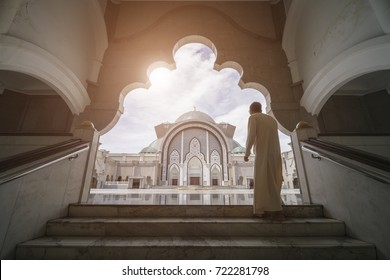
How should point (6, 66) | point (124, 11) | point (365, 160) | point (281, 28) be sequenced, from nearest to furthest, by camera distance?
point (365, 160)
point (6, 66)
point (281, 28)
point (124, 11)

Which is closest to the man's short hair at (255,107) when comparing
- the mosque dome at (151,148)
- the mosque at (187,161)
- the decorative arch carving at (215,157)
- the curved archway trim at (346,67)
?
the curved archway trim at (346,67)

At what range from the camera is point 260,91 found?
397 centimetres

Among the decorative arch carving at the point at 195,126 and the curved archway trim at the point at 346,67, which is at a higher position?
the decorative arch carving at the point at 195,126

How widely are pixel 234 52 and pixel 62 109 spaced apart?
4755 millimetres

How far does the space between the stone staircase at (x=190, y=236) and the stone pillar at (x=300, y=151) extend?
0.47 m

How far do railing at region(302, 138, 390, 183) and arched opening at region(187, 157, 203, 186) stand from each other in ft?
61.0

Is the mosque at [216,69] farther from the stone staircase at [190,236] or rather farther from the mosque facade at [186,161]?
the mosque facade at [186,161]

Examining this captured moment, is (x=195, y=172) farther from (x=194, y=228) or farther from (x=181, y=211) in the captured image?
(x=194, y=228)

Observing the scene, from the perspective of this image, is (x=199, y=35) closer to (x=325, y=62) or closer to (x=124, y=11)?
(x=124, y=11)

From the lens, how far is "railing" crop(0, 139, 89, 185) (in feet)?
5.32

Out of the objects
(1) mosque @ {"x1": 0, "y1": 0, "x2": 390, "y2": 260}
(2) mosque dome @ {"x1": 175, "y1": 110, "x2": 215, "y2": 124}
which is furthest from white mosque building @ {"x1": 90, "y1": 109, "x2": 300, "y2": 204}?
(1) mosque @ {"x1": 0, "y1": 0, "x2": 390, "y2": 260}

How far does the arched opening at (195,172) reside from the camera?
20.5 metres

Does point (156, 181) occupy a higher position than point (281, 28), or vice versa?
point (281, 28)

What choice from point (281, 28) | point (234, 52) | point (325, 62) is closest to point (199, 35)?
point (234, 52)
